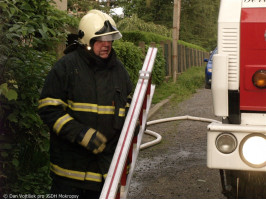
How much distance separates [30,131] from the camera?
436 centimetres

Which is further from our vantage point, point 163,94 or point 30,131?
point 163,94

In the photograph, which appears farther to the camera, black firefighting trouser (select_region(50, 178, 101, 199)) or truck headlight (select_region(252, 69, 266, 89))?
black firefighting trouser (select_region(50, 178, 101, 199))

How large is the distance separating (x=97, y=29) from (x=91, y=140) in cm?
83

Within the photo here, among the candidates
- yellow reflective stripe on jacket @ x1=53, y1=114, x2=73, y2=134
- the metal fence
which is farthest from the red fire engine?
the metal fence

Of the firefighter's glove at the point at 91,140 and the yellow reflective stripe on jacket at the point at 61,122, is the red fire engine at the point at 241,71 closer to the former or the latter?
the firefighter's glove at the point at 91,140

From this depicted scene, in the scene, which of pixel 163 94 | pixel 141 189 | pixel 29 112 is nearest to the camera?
pixel 29 112

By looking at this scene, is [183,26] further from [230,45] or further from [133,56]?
[230,45]

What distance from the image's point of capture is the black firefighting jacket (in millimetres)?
3199

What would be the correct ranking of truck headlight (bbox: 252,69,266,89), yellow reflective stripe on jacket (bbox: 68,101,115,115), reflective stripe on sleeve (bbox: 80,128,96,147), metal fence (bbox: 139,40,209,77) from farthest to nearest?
metal fence (bbox: 139,40,209,77) → yellow reflective stripe on jacket (bbox: 68,101,115,115) → reflective stripe on sleeve (bbox: 80,128,96,147) → truck headlight (bbox: 252,69,266,89)

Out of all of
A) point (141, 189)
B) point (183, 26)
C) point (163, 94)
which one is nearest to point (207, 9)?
point (183, 26)

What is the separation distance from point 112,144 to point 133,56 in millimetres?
8114

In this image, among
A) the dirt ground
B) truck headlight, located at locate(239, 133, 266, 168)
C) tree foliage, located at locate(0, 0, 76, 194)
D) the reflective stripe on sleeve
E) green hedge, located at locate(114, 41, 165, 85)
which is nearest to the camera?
truck headlight, located at locate(239, 133, 266, 168)

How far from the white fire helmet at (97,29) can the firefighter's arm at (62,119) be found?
37 centimetres

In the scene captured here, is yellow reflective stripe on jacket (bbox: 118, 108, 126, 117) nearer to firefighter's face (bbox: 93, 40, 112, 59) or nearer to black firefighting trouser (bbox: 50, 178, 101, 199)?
firefighter's face (bbox: 93, 40, 112, 59)
